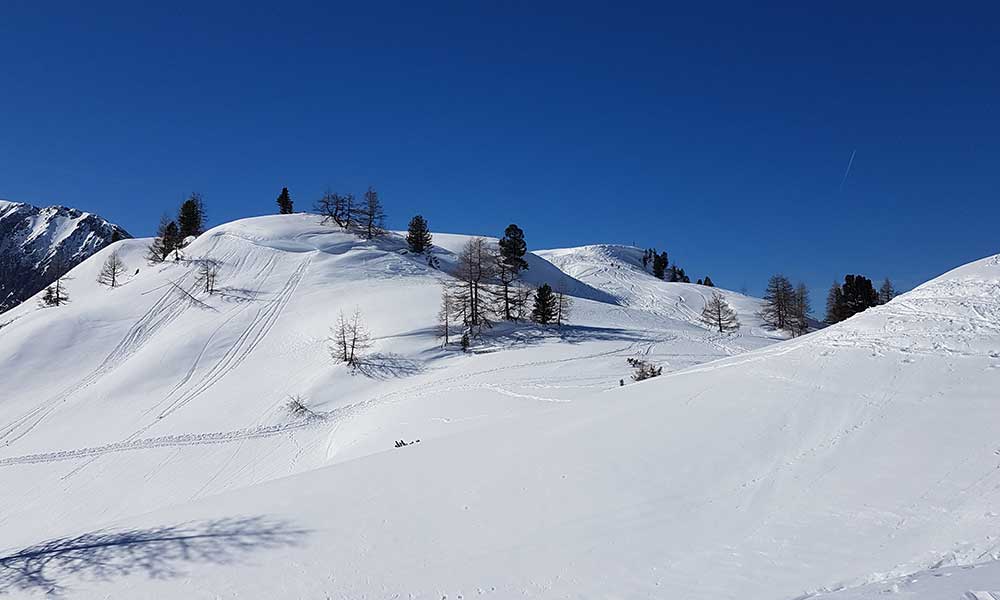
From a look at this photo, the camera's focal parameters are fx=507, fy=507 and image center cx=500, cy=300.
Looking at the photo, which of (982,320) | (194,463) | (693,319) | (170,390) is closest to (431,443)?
(982,320)

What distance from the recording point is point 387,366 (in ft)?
124

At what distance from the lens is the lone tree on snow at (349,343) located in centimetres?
3841

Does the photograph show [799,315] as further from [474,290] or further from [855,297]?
[474,290]

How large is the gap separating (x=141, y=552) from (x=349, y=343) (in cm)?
3388

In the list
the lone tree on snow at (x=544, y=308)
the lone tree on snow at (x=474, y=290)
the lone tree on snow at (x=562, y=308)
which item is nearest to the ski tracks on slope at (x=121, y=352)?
the lone tree on snow at (x=474, y=290)

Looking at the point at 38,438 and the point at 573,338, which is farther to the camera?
the point at 573,338

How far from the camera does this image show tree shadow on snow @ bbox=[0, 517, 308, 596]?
24.9ft

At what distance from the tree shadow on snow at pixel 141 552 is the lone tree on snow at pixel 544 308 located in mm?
37959

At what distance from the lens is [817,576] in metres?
6.30

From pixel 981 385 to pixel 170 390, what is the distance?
141ft

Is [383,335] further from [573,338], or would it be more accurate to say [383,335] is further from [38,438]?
[38,438]

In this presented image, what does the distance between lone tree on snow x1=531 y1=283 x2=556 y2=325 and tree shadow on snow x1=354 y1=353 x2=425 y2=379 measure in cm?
1277

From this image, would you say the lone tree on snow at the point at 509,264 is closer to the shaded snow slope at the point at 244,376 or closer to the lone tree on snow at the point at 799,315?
A: the shaded snow slope at the point at 244,376

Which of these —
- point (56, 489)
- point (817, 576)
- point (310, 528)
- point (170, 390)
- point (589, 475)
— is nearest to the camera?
point (817, 576)
